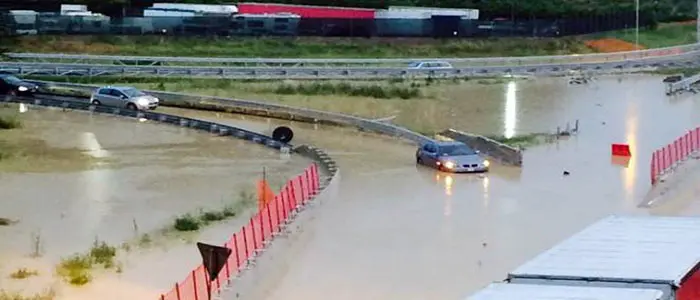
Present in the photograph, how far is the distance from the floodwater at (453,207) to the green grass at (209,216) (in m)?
1.78

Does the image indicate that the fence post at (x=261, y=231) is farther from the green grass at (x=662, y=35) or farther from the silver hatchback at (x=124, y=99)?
the green grass at (x=662, y=35)

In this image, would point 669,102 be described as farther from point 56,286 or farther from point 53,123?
point 56,286

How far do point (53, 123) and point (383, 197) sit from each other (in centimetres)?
1749

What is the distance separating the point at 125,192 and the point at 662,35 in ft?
232

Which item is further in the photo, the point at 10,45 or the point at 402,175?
the point at 10,45

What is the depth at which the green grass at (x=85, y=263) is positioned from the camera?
23.6m

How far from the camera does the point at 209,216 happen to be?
96.8 ft

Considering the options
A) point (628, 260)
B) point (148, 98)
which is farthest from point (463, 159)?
point (628, 260)

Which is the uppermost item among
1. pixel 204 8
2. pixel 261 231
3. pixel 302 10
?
pixel 204 8

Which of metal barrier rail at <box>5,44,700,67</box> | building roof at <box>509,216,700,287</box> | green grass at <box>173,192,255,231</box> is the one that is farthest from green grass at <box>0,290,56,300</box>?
metal barrier rail at <box>5,44,700,67</box>

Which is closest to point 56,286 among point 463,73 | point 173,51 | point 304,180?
point 304,180

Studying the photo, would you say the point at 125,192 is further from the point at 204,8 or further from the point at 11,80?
the point at 204,8

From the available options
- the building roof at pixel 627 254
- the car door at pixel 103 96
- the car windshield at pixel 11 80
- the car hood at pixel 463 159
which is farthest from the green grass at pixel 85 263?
the car windshield at pixel 11 80

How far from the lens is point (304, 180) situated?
32.2m
